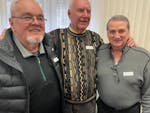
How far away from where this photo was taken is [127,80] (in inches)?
74.0

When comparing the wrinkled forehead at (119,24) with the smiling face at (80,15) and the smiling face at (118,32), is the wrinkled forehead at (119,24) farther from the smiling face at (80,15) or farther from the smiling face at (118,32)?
the smiling face at (80,15)

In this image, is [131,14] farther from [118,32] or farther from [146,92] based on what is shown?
[146,92]

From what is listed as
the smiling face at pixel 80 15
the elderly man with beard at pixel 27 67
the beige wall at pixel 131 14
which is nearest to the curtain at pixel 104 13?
the beige wall at pixel 131 14

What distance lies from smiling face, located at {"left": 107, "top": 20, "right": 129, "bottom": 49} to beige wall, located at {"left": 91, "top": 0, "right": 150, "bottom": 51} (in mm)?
1084

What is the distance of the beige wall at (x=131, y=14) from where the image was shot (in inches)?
114

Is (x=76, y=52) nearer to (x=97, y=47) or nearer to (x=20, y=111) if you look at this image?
(x=97, y=47)

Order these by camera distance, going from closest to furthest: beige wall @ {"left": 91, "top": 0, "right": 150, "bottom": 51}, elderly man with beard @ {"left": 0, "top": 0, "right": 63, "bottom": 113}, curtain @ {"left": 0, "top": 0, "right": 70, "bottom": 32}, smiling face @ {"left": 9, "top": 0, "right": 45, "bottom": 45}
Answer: elderly man with beard @ {"left": 0, "top": 0, "right": 63, "bottom": 113} → smiling face @ {"left": 9, "top": 0, "right": 45, "bottom": 45} → beige wall @ {"left": 91, "top": 0, "right": 150, "bottom": 51} → curtain @ {"left": 0, "top": 0, "right": 70, "bottom": 32}

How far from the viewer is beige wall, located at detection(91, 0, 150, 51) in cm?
290

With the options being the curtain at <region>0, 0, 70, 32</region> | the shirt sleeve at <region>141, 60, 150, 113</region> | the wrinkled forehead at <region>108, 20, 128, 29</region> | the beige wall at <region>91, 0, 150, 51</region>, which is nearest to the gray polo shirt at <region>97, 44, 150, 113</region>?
the shirt sleeve at <region>141, 60, 150, 113</region>

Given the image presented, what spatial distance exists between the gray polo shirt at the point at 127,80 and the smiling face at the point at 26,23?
66 centimetres

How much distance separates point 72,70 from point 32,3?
0.69 m

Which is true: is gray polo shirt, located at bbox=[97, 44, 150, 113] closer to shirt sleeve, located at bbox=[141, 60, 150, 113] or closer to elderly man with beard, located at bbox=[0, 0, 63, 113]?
shirt sleeve, located at bbox=[141, 60, 150, 113]

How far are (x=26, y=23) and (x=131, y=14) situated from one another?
172 centimetres

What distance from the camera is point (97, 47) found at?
221cm
